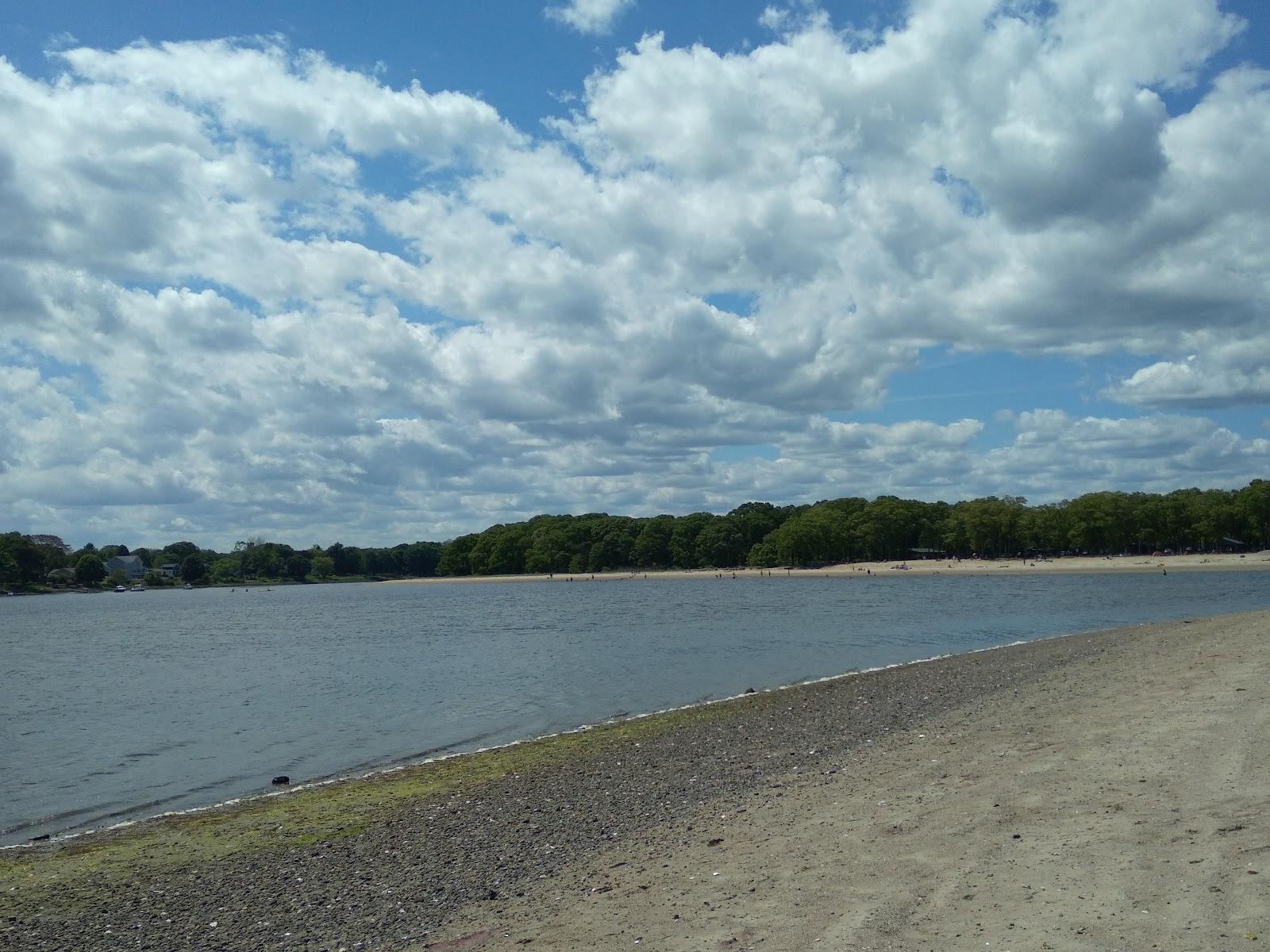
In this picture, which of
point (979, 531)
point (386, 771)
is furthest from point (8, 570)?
point (386, 771)

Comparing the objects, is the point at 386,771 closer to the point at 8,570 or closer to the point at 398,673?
the point at 398,673

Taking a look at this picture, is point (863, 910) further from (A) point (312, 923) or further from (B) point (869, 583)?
(B) point (869, 583)

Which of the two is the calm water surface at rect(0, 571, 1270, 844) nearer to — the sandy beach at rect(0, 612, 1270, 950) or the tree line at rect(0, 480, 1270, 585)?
the sandy beach at rect(0, 612, 1270, 950)

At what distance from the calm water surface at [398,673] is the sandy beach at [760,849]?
5.08m

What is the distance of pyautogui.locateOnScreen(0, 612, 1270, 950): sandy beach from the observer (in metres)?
7.69

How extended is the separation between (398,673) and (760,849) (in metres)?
31.6

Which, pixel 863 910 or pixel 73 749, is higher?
pixel 863 910

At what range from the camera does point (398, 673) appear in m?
39.7

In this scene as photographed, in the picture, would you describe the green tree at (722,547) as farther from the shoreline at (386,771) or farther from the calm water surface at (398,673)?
the shoreline at (386,771)

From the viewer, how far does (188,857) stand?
41.8ft

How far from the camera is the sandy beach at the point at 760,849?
7.69m

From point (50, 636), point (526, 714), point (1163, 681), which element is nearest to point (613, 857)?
point (1163, 681)

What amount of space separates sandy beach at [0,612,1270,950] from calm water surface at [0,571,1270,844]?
5.08 m

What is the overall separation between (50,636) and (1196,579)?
98.7 metres
